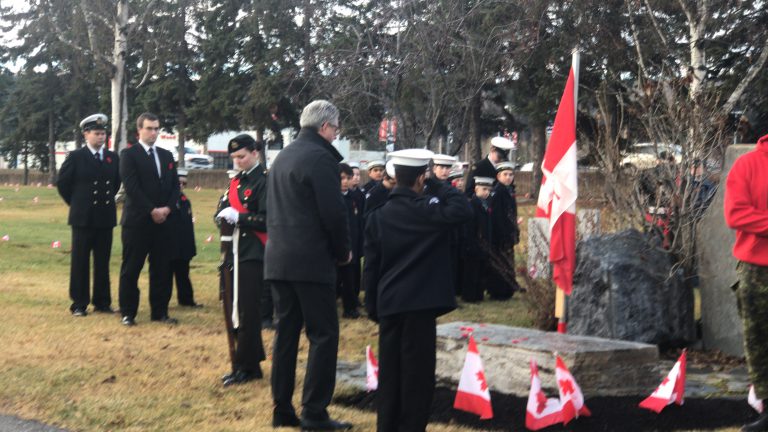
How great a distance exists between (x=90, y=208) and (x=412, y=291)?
6696 mm

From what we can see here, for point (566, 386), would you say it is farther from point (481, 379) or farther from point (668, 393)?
point (668, 393)

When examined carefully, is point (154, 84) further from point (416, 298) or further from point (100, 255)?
point (416, 298)

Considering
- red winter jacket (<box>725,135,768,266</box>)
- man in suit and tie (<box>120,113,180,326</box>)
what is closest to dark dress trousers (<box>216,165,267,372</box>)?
man in suit and tie (<box>120,113,180,326</box>)

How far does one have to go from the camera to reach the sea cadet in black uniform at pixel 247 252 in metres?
8.52

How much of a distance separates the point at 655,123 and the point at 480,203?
4.02 meters

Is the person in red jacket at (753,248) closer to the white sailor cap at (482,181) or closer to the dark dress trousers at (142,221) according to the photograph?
the dark dress trousers at (142,221)

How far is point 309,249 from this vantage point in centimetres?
702

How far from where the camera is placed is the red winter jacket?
6918 mm

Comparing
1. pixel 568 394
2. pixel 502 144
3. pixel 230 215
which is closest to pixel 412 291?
pixel 568 394

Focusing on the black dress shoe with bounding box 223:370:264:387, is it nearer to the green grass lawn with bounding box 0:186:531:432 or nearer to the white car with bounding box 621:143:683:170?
the green grass lawn with bounding box 0:186:531:432

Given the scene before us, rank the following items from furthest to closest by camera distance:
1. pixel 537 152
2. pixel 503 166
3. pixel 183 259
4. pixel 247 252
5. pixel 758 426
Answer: pixel 537 152
pixel 503 166
pixel 183 259
pixel 247 252
pixel 758 426

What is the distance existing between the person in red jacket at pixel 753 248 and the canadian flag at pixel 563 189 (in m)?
2.00

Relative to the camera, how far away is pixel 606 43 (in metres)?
33.9

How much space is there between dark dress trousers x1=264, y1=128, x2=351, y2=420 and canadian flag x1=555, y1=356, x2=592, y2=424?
4.61 feet
